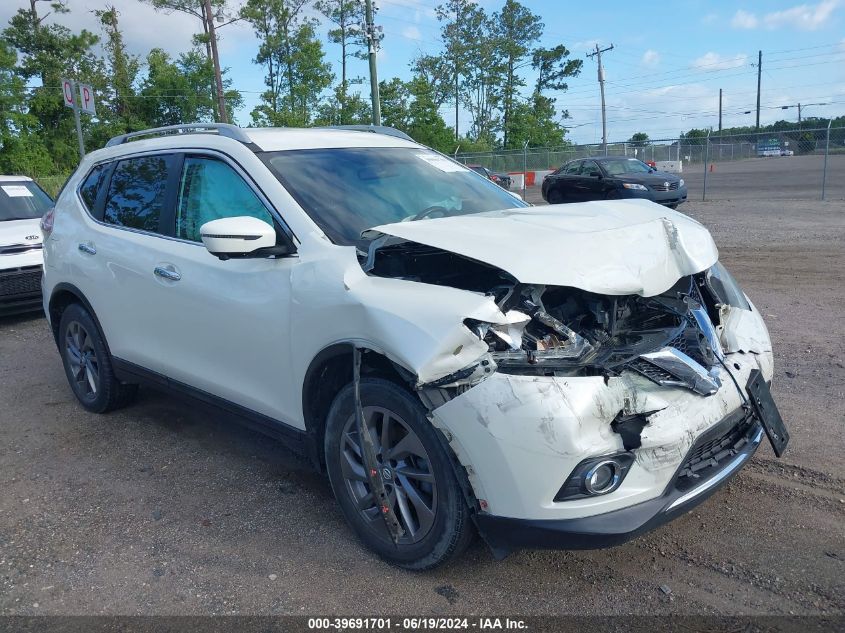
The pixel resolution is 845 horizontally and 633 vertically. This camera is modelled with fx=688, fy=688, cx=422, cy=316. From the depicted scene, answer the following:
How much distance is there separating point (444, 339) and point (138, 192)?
2.84 meters

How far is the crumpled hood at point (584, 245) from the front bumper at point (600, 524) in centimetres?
69

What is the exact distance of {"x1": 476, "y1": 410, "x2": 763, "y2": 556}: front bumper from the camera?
7.98 ft

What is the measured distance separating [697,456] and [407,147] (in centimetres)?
260

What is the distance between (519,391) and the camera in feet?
7.86

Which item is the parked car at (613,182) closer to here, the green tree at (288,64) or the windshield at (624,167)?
the windshield at (624,167)

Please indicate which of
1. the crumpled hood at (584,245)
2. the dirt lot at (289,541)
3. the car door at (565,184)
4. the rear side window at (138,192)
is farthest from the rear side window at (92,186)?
the car door at (565,184)

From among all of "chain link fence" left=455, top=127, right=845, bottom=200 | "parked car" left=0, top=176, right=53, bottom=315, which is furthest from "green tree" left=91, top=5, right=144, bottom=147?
"parked car" left=0, top=176, right=53, bottom=315

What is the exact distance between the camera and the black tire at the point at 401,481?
2.62 meters

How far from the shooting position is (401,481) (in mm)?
2820

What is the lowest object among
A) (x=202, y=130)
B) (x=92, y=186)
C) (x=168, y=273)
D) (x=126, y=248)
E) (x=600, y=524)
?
(x=600, y=524)

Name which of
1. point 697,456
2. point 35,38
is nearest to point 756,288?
point 697,456

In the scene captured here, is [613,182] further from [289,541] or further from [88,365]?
[289,541]

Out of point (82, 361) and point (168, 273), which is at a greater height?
point (168, 273)

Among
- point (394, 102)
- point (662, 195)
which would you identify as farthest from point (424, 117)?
point (662, 195)
